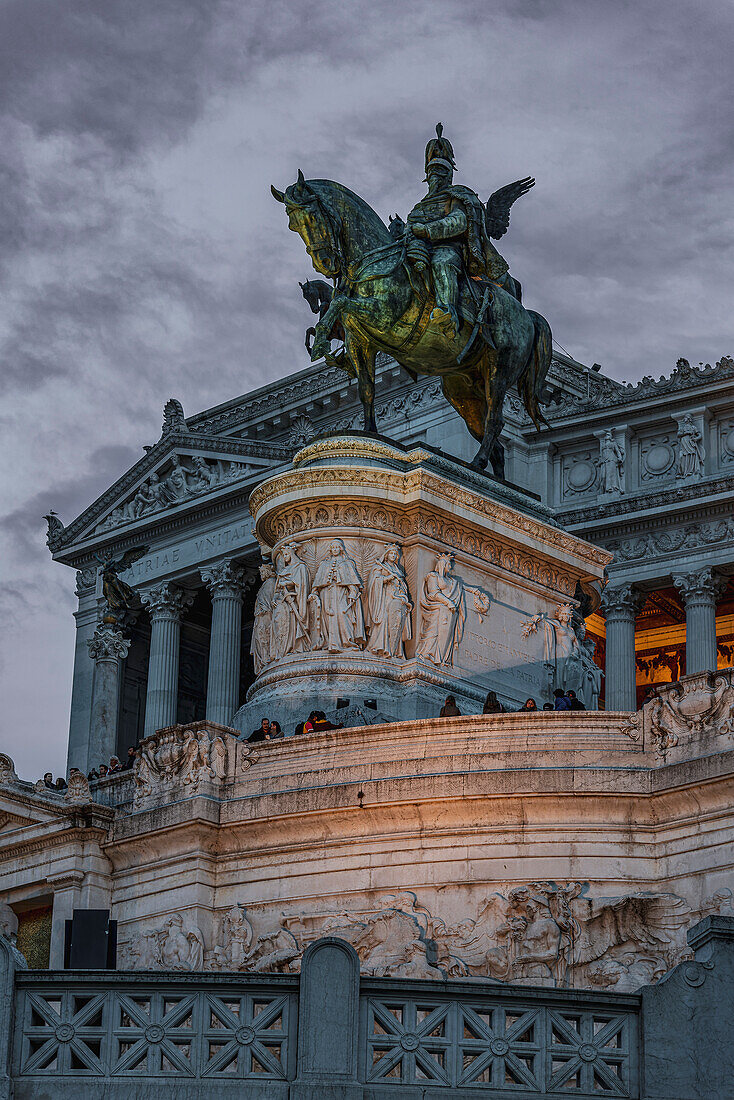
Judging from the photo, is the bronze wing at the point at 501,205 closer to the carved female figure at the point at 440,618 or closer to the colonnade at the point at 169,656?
the carved female figure at the point at 440,618

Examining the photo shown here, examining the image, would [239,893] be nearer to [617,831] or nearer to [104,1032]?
[617,831]

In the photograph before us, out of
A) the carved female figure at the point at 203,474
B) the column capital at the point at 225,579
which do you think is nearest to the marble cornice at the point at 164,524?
the carved female figure at the point at 203,474

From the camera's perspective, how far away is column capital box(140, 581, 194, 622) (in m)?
70.4

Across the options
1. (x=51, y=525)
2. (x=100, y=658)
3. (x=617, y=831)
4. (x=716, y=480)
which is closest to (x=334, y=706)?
(x=617, y=831)

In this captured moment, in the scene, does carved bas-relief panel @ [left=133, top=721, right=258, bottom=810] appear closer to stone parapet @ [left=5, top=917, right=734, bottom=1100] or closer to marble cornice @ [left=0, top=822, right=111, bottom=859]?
marble cornice @ [left=0, top=822, right=111, bottom=859]

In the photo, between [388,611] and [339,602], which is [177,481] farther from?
[388,611]

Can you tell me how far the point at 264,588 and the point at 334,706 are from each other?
4.08m

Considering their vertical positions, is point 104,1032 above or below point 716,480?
below

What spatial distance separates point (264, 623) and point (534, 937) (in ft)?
42.3

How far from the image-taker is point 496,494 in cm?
3800

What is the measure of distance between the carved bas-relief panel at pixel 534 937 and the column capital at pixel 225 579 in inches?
1680

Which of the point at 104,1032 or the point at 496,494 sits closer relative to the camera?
the point at 104,1032

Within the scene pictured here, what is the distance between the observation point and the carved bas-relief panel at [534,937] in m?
24.5

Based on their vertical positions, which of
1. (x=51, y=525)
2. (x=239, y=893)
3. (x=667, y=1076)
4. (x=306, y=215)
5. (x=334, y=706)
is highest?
(x=51, y=525)
